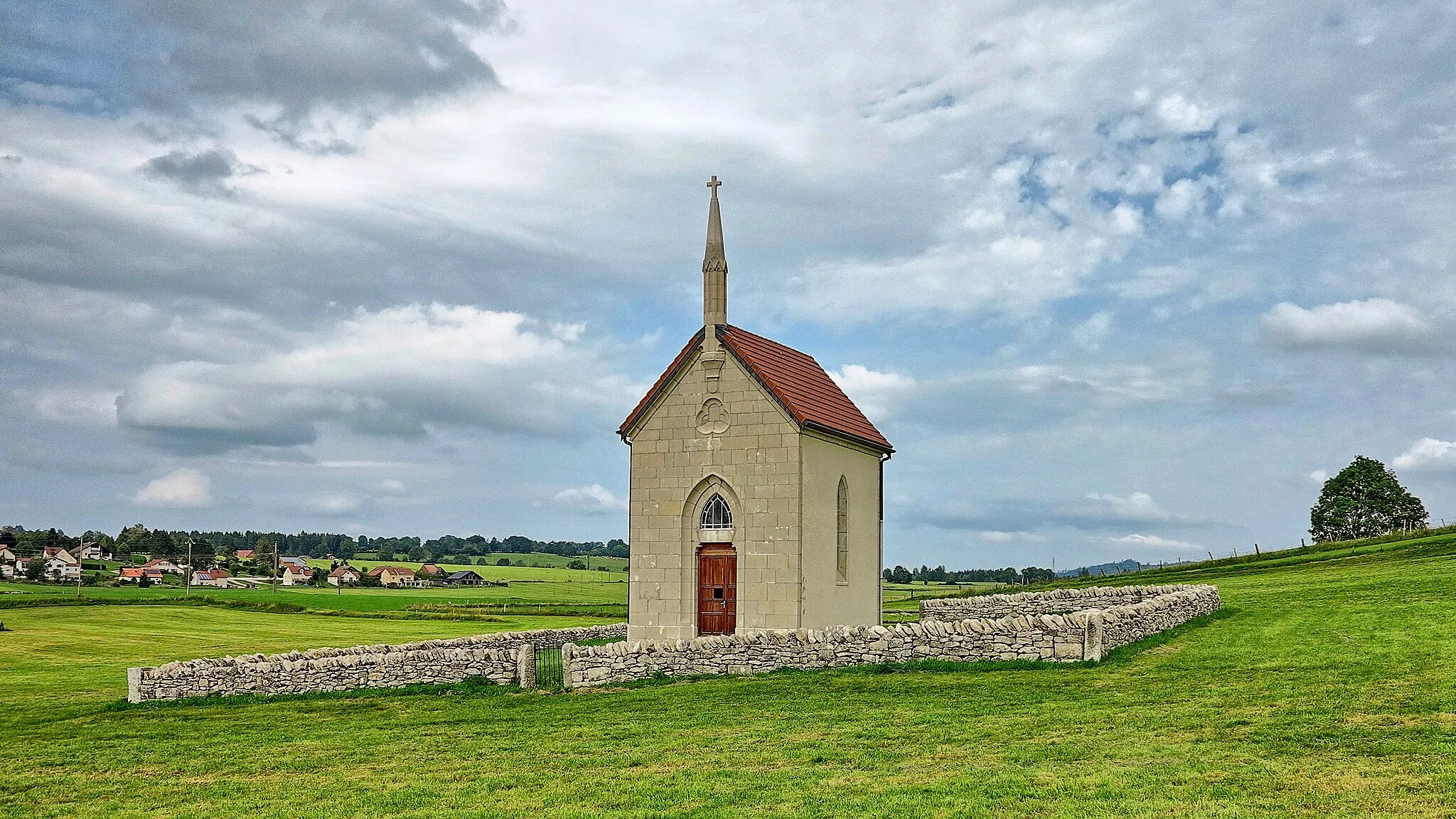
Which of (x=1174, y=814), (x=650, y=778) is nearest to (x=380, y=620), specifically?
(x=650, y=778)

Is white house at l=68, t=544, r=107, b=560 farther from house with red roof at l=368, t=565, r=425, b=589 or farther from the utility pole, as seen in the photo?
house with red roof at l=368, t=565, r=425, b=589

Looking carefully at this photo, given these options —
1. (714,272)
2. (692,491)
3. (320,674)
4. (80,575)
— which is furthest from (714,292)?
(80,575)

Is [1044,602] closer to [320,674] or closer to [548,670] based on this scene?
[548,670]

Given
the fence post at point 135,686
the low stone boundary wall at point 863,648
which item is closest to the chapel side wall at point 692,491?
the low stone boundary wall at point 863,648

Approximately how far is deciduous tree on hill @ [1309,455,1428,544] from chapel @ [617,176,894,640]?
63.8 metres

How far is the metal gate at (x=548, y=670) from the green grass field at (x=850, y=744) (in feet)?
3.84

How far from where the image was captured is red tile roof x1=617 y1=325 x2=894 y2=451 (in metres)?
26.0

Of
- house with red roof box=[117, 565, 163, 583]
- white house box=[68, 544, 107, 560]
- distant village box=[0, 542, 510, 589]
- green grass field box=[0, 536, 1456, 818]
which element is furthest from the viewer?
white house box=[68, 544, 107, 560]

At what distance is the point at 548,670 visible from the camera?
25.7 meters

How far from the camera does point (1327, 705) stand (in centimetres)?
1616

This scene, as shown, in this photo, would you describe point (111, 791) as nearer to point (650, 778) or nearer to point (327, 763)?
point (327, 763)

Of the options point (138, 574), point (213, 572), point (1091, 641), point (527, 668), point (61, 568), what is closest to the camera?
point (1091, 641)

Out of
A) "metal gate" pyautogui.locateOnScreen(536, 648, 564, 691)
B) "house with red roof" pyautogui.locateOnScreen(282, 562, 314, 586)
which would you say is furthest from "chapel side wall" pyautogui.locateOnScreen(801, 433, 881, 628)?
"house with red roof" pyautogui.locateOnScreen(282, 562, 314, 586)

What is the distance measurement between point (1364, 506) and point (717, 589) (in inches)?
2701
